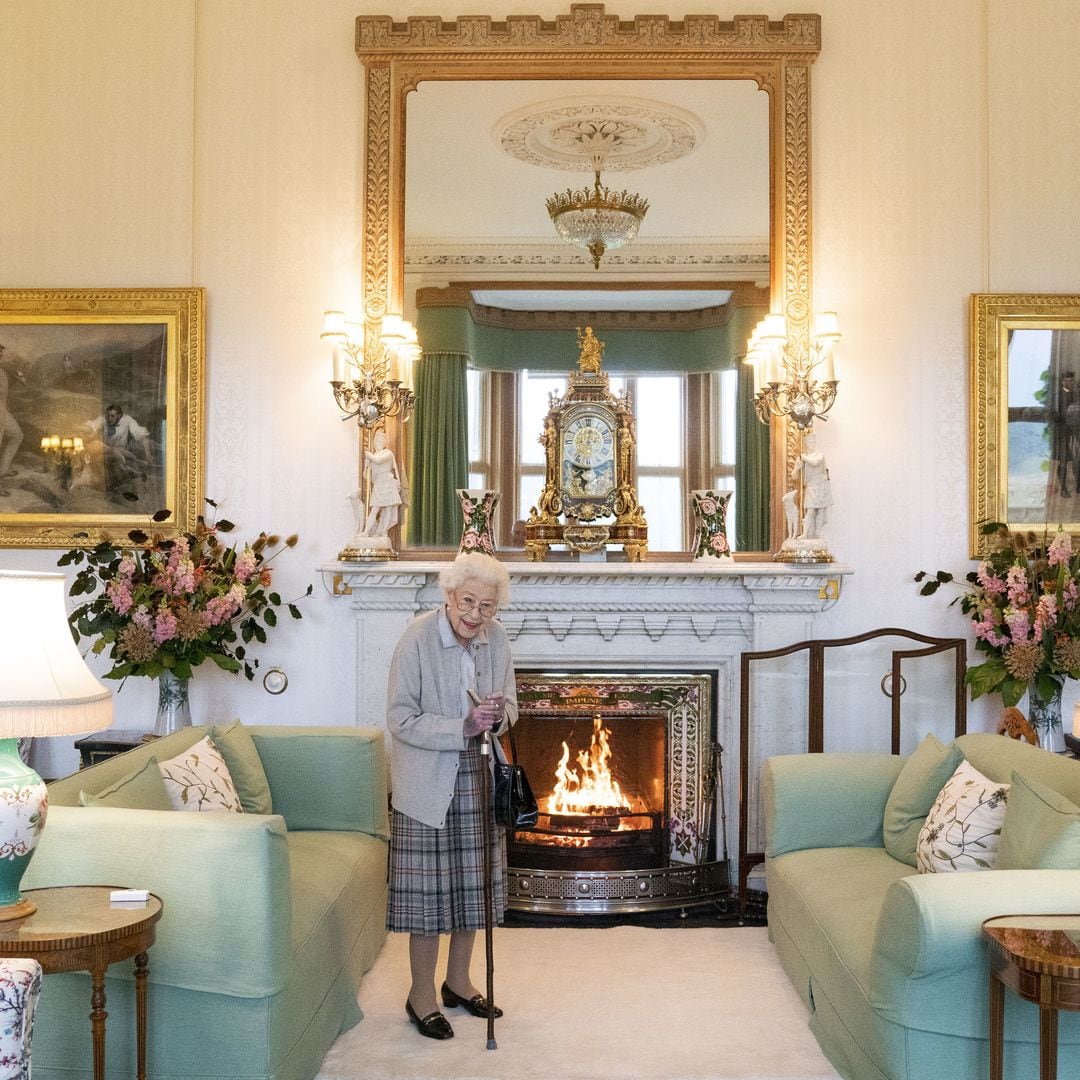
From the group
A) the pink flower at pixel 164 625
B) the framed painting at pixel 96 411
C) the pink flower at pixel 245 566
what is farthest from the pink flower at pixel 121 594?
the framed painting at pixel 96 411

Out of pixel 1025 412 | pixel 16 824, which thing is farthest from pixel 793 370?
pixel 16 824

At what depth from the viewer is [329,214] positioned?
540 cm

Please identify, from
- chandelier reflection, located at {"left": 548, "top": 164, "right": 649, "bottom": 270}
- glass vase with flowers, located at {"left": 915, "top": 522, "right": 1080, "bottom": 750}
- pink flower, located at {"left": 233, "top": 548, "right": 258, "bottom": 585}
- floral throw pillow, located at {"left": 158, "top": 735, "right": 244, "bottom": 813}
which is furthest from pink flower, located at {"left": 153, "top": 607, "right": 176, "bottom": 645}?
glass vase with flowers, located at {"left": 915, "top": 522, "right": 1080, "bottom": 750}

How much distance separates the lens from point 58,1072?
302 centimetres

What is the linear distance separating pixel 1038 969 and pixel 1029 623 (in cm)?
263

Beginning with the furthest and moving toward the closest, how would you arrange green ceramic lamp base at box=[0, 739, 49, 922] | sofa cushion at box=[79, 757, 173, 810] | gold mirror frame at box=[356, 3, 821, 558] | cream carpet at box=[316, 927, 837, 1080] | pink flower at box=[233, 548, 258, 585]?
1. gold mirror frame at box=[356, 3, 821, 558]
2. pink flower at box=[233, 548, 258, 585]
3. cream carpet at box=[316, 927, 837, 1080]
4. sofa cushion at box=[79, 757, 173, 810]
5. green ceramic lamp base at box=[0, 739, 49, 922]

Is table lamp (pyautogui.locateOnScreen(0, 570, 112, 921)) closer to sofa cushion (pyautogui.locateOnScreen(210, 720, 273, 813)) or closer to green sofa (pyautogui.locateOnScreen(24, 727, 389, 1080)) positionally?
green sofa (pyautogui.locateOnScreen(24, 727, 389, 1080))

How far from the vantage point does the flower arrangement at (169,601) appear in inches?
190

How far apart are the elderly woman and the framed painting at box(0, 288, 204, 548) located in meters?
2.15

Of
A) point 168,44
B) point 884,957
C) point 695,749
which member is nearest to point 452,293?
point 168,44

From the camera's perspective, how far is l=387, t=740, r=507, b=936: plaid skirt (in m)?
3.58

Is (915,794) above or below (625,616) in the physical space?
below

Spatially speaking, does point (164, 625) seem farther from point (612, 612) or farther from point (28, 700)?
point (28, 700)

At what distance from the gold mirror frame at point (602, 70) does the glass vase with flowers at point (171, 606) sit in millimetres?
1258
